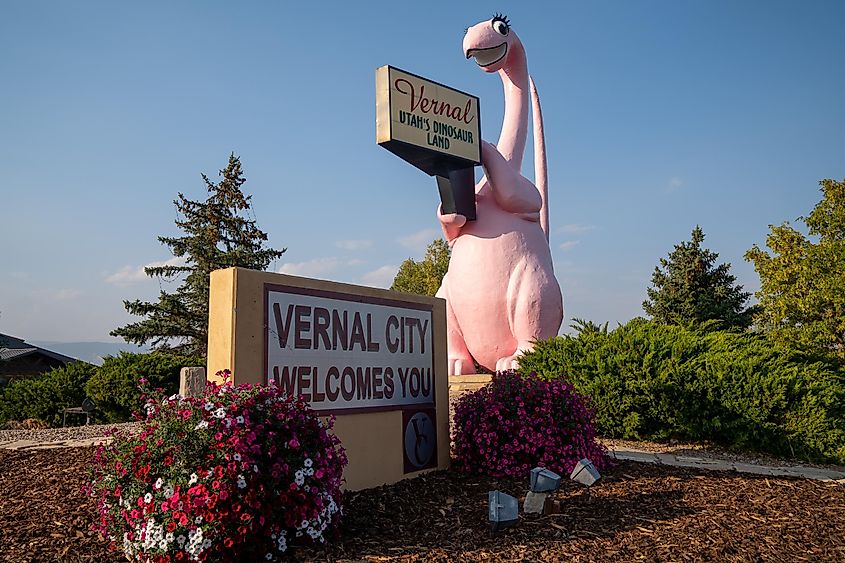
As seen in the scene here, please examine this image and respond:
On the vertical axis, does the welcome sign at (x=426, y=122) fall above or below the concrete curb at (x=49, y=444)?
above

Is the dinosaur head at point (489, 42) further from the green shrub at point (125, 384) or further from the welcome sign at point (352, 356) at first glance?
the green shrub at point (125, 384)

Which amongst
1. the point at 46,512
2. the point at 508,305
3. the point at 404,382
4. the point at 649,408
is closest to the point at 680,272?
the point at 508,305

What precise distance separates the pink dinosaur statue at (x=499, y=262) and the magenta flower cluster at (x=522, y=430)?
3.91 m

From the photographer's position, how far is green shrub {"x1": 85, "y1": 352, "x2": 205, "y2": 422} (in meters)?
12.5

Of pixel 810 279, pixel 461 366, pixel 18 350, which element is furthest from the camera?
pixel 18 350

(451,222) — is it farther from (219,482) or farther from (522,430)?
(219,482)

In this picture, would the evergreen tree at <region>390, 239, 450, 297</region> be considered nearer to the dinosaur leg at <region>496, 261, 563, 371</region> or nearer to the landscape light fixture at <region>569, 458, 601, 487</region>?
the dinosaur leg at <region>496, 261, 563, 371</region>

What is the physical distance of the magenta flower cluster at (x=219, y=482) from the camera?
3.66 metres

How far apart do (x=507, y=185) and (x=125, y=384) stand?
7.67 meters

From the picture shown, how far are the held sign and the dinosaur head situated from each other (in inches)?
244

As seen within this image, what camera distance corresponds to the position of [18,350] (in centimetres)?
3009

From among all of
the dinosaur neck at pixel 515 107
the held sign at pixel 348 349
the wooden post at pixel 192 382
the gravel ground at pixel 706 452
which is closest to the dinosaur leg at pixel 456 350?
the dinosaur neck at pixel 515 107

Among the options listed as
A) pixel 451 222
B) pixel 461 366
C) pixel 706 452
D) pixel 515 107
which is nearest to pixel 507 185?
pixel 451 222

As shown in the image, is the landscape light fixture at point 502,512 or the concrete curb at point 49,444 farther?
the concrete curb at point 49,444
